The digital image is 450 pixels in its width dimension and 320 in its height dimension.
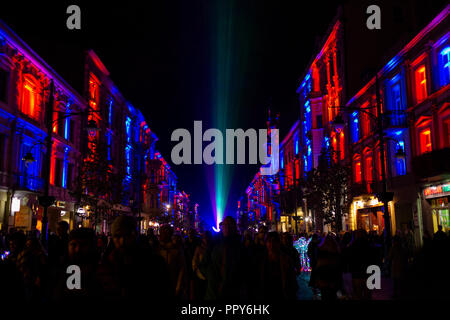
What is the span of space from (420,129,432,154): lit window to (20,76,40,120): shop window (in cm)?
2324

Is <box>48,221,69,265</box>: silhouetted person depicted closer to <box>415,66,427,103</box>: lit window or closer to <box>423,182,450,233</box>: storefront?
<box>423,182,450,233</box>: storefront

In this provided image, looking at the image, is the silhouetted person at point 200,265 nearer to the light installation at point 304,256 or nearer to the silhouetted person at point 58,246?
the silhouetted person at point 58,246

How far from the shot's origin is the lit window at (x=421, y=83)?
24.6 m

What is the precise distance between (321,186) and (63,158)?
1910cm

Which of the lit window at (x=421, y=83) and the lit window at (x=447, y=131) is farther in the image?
the lit window at (x=421, y=83)

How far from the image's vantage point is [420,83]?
25.2m

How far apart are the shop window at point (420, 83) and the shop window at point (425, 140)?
5.66 ft

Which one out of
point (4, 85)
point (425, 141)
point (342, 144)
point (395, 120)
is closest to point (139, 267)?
A: point (425, 141)

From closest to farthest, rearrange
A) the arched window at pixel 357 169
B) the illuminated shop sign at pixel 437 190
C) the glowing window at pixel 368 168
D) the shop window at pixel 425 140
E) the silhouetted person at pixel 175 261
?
the silhouetted person at pixel 175 261 < the illuminated shop sign at pixel 437 190 < the shop window at pixel 425 140 < the glowing window at pixel 368 168 < the arched window at pixel 357 169

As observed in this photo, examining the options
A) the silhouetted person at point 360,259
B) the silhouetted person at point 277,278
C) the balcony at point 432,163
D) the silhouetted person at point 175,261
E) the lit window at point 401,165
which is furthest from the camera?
the lit window at point 401,165

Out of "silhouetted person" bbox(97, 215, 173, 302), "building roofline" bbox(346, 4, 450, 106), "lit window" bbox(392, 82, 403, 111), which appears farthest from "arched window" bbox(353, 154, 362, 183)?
"silhouetted person" bbox(97, 215, 173, 302)

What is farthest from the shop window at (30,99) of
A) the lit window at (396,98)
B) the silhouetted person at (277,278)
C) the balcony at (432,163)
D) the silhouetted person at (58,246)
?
the silhouetted person at (277,278)

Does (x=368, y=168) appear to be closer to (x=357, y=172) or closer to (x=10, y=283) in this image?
(x=357, y=172)
